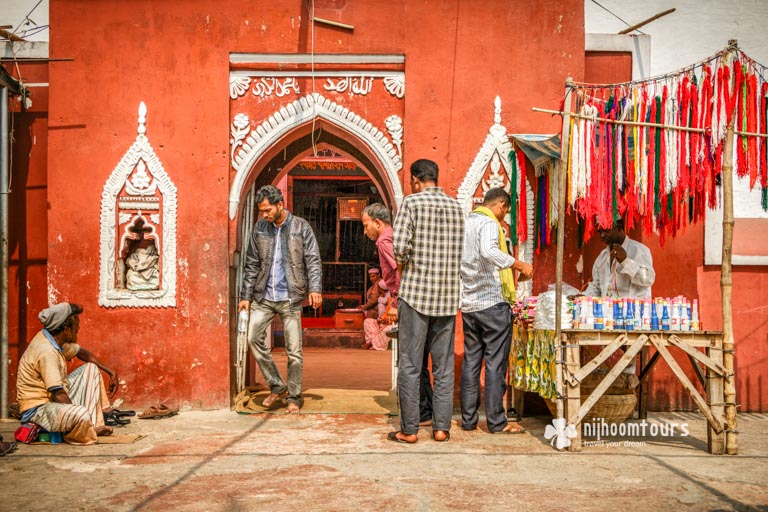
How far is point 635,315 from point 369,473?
7.38 feet

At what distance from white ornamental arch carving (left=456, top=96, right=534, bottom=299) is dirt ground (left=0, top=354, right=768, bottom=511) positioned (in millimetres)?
1715

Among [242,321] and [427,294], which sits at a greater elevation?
[427,294]

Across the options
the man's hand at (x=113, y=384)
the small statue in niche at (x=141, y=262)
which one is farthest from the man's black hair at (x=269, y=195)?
the man's hand at (x=113, y=384)

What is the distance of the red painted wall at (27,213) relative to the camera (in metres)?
7.47

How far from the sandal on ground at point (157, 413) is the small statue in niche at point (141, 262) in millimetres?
1102

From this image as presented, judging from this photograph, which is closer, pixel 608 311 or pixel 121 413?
pixel 608 311

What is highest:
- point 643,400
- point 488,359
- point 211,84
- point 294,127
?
point 211,84

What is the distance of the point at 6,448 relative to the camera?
528cm

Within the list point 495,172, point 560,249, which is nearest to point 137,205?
point 495,172

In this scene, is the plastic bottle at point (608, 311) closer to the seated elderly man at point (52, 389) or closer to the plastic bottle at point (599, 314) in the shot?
the plastic bottle at point (599, 314)

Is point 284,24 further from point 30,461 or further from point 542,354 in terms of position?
point 30,461

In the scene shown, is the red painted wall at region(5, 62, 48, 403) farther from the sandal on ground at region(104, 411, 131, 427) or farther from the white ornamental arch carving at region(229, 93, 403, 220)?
the white ornamental arch carving at region(229, 93, 403, 220)

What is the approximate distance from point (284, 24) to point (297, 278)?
2348 millimetres

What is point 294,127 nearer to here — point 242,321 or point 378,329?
point 242,321
